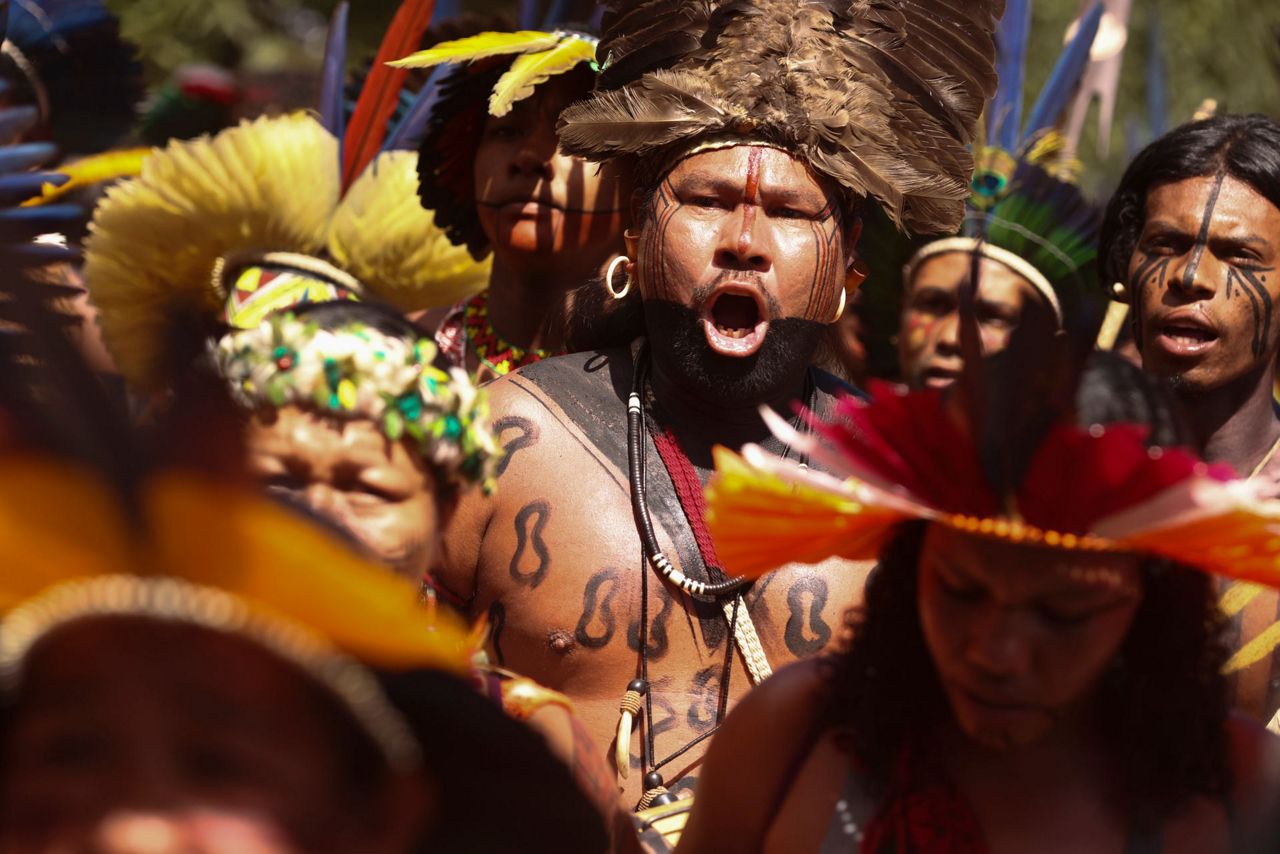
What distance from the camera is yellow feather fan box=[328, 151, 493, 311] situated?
482 cm

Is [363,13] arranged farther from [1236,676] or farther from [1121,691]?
[1121,691]

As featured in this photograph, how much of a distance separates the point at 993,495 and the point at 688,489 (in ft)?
5.87

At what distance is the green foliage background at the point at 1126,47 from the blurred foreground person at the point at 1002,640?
9410 millimetres

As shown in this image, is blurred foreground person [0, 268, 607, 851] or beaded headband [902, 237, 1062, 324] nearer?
blurred foreground person [0, 268, 607, 851]

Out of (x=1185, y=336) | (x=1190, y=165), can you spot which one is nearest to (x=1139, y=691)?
(x=1185, y=336)

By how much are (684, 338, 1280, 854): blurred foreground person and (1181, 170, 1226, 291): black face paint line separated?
6.25ft

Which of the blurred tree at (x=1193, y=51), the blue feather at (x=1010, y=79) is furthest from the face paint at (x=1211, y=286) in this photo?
the blurred tree at (x=1193, y=51)

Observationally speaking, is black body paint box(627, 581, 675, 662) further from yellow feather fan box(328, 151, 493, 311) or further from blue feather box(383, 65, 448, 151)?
blue feather box(383, 65, 448, 151)

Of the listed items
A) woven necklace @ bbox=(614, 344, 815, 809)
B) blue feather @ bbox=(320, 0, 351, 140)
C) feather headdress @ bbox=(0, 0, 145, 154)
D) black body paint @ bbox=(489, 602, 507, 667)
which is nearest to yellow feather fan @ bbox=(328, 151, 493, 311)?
blue feather @ bbox=(320, 0, 351, 140)

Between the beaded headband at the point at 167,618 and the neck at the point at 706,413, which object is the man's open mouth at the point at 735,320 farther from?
the beaded headband at the point at 167,618

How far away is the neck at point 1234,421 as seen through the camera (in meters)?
4.27

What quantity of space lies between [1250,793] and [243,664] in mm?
1441

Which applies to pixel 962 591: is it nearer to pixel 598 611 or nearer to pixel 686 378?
pixel 598 611

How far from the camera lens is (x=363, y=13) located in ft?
39.9
